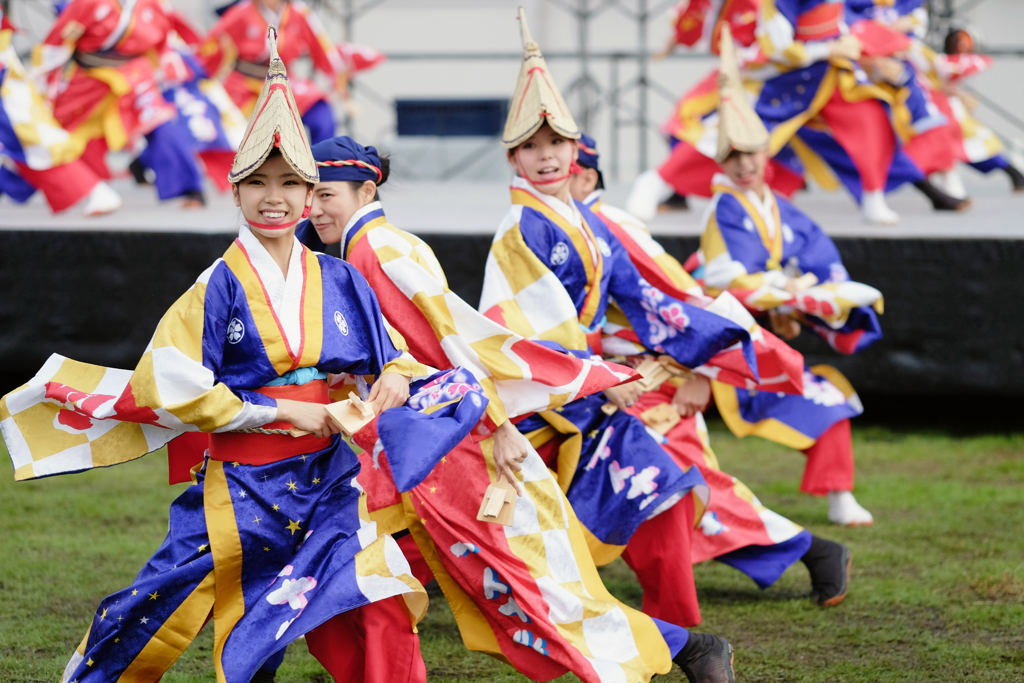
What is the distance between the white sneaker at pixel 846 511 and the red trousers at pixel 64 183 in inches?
139

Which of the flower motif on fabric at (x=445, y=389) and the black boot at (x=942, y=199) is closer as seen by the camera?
the flower motif on fabric at (x=445, y=389)

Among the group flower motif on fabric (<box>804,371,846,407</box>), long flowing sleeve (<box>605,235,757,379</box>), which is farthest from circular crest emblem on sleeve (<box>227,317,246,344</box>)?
flower motif on fabric (<box>804,371,846,407</box>)

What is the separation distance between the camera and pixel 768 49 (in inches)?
187

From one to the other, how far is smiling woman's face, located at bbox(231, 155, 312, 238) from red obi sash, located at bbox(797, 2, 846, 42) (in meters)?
3.52

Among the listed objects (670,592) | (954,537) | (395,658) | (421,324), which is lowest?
(954,537)

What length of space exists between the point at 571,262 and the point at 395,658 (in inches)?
37.2

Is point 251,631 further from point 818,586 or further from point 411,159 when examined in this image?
point 411,159

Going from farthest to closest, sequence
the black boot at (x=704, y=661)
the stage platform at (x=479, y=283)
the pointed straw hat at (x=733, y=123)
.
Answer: the stage platform at (x=479, y=283) < the pointed straw hat at (x=733, y=123) < the black boot at (x=704, y=661)

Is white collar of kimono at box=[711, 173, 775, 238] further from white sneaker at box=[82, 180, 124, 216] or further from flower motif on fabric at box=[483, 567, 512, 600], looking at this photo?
white sneaker at box=[82, 180, 124, 216]

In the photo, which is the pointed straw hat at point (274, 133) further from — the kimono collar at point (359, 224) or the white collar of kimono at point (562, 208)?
the white collar of kimono at point (562, 208)

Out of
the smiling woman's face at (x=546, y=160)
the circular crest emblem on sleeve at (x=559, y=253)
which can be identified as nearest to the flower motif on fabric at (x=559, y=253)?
the circular crest emblem on sleeve at (x=559, y=253)

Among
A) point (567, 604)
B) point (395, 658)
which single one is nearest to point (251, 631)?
point (395, 658)

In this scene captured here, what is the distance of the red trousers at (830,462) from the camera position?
3.33 meters

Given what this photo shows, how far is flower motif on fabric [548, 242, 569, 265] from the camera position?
2.39 metres
